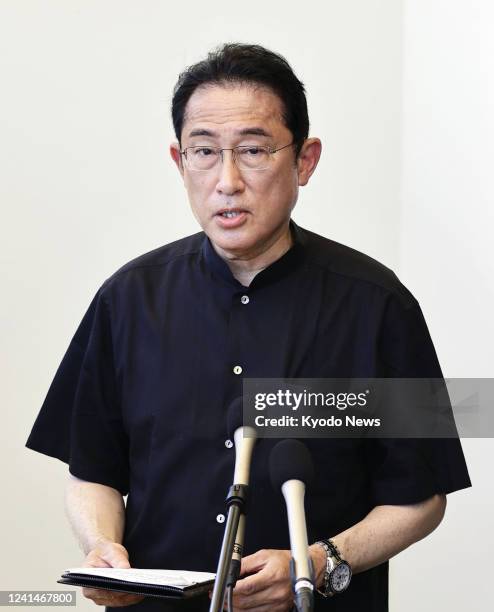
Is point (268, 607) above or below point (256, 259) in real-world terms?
below

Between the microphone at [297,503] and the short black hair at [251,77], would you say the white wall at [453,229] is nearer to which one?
the short black hair at [251,77]

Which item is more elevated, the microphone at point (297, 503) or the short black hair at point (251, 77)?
the short black hair at point (251, 77)

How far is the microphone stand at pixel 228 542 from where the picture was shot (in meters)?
1.34

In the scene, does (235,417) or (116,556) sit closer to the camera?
(235,417)

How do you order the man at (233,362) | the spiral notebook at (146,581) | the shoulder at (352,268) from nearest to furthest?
the spiral notebook at (146,581)
the man at (233,362)
the shoulder at (352,268)

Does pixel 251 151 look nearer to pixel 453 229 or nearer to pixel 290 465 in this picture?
pixel 290 465

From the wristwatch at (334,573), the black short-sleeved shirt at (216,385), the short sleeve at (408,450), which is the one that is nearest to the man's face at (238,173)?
the black short-sleeved shirt at (216,385)

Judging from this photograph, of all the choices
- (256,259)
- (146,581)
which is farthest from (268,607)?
(256,259)

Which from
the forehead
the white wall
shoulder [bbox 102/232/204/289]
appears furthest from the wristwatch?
the white wall

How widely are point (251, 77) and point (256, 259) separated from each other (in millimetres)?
374

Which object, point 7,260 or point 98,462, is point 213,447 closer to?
point 98,462

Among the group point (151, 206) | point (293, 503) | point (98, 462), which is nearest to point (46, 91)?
point (151, 206)

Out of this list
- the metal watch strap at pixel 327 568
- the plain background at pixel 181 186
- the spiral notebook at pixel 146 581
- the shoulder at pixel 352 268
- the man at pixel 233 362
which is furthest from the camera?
the plain background at pixel 181 186

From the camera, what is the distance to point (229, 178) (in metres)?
2.05
